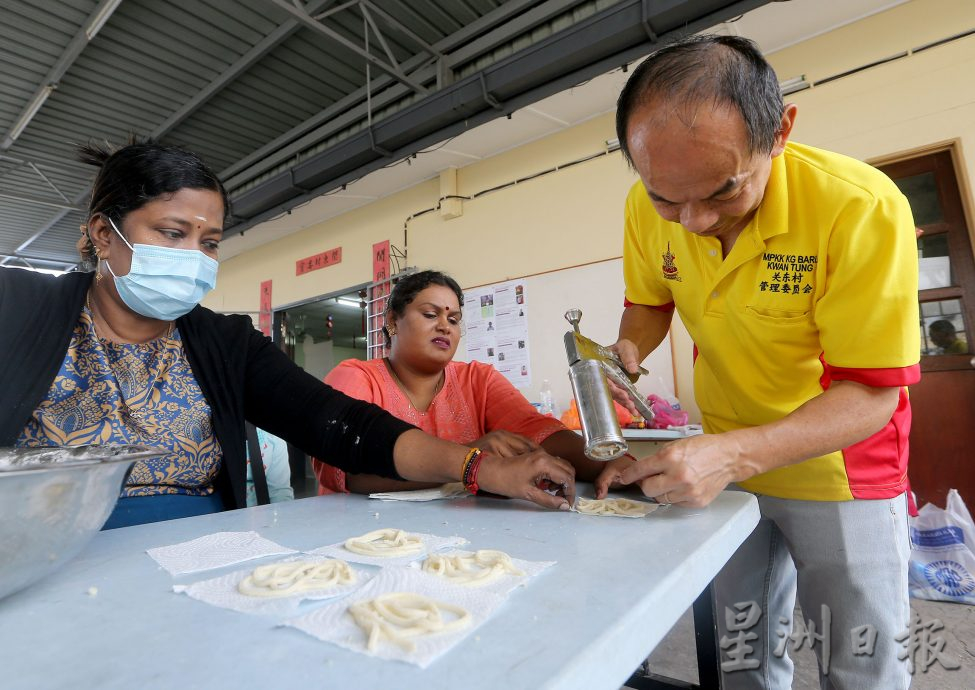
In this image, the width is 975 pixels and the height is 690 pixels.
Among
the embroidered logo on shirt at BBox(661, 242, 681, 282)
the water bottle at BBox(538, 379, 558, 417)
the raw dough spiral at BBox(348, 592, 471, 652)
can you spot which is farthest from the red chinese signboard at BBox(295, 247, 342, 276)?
the raw dough spiral at BBox(348, 592, 471, 652)

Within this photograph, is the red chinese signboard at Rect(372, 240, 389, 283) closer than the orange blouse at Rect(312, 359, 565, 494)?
No

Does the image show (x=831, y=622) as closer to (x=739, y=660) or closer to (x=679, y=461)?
(x=739, y=660)

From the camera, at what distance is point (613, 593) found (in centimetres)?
57

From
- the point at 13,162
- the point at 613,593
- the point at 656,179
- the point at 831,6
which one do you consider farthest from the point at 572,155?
the point at 13,162

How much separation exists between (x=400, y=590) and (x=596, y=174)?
13.1 feet

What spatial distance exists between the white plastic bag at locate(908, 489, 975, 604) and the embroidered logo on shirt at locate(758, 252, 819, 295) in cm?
226

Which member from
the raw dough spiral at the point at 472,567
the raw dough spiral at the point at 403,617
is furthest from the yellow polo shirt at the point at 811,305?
the raw dough spiral at the point at 403,617

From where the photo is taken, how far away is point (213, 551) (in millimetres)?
777

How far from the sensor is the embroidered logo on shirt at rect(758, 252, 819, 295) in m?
1.11

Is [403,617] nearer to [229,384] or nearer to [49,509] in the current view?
[49,509]

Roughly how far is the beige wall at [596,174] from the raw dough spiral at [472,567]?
3126 mm

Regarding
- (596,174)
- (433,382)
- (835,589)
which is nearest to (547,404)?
(596,174)

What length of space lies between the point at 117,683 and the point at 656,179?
1046mm

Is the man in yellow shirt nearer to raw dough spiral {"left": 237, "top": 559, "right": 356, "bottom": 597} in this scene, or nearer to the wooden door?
raw dough spiral {"left": 237, "top": 559, "right": 356, "bottom": 597}
